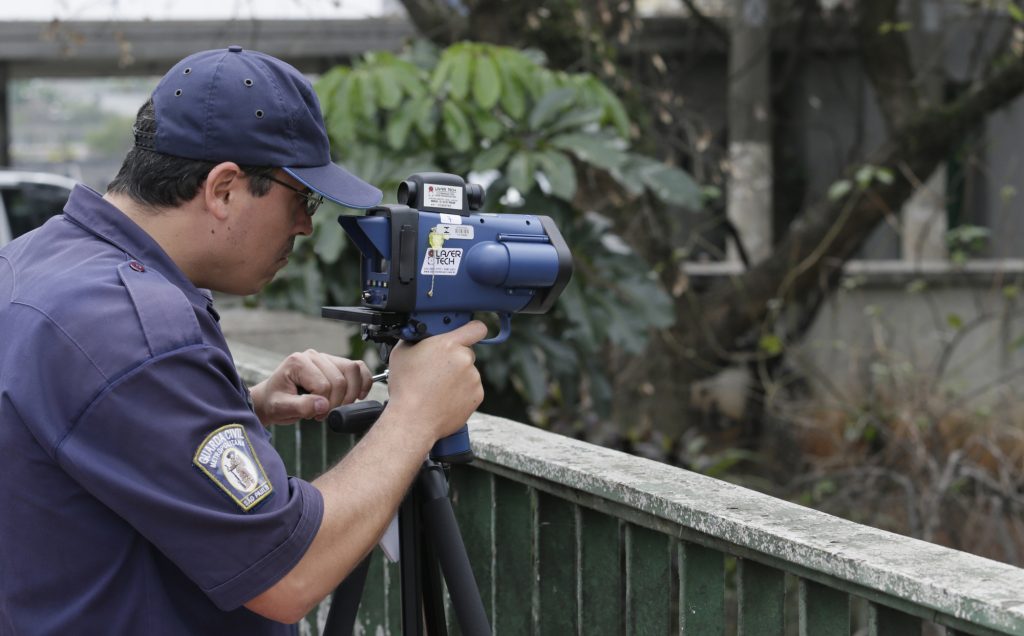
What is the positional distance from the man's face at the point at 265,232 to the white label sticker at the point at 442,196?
17cm

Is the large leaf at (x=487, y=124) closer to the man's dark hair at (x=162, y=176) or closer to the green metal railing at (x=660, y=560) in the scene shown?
the green metal railing at (x=660, y=560)

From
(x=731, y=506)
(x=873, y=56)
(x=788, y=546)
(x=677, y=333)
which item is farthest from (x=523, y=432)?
(x=873, y=56)

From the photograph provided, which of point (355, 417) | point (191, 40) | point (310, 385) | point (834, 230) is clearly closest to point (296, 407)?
point (310, 385)

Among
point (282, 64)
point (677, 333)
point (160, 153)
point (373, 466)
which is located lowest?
point (677, 333)

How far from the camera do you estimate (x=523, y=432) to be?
239cm

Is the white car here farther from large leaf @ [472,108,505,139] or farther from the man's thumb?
the man's thumb

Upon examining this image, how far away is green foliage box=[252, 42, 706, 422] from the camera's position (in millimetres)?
4730

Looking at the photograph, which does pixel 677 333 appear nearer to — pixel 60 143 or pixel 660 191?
pixel 660 191

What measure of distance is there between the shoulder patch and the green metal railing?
64 cm

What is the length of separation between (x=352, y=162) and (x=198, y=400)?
341 centimetres

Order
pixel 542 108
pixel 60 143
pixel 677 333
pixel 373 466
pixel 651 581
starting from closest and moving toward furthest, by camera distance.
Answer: pixel 373 466 < pixel 651 581 < pixel 542 108 < pixel 677 333 < pixel 60 143

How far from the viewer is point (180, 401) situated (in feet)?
4.93

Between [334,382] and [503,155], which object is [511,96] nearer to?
[503,155]

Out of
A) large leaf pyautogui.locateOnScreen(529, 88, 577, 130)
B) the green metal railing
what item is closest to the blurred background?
large leaf pyautogui.locateOnScreen(529, 88, 577, 130)
